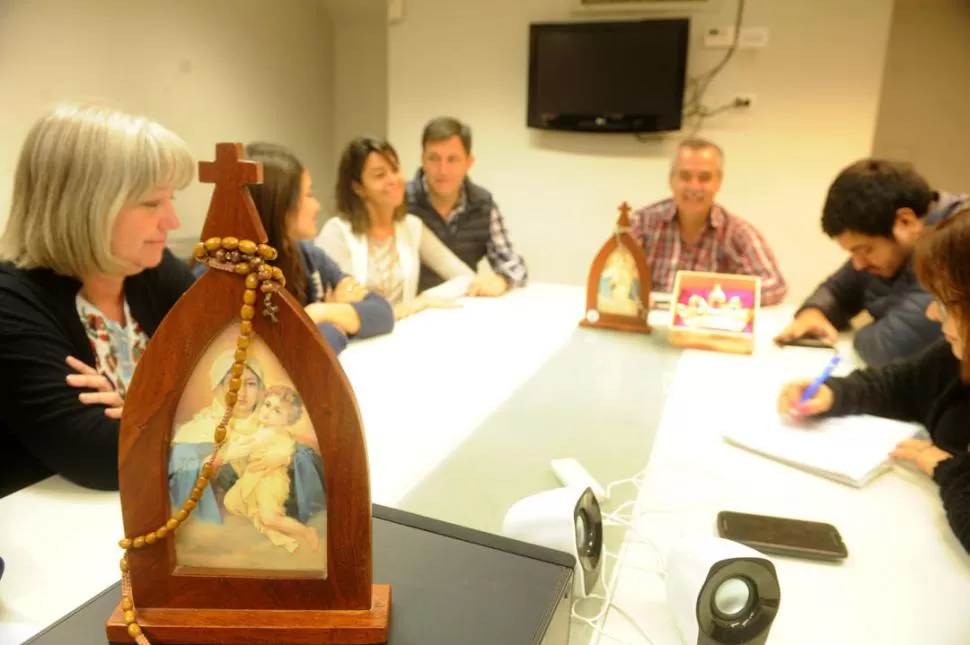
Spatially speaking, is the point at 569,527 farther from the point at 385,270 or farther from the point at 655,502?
the point at 385,270

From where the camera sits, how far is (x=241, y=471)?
605 millimetres

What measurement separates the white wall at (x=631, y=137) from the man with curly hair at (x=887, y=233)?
1447 mm

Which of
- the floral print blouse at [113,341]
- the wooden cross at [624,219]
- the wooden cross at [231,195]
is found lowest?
the floral print blouse at [113,341]

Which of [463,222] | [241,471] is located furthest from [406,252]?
[241,471]

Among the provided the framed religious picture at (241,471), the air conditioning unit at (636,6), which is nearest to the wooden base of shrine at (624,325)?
the framed religious picture at (241,471)

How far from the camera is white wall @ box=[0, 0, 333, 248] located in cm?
245

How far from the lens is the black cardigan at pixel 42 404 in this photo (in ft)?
3.17

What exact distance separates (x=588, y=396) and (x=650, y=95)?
2.21m

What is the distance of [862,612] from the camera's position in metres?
0.78

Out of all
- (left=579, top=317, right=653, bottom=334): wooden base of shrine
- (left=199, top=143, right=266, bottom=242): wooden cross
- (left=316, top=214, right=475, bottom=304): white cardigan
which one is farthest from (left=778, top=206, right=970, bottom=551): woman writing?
→ (left=316, top=214, right=475, bottom=304): white cardigan

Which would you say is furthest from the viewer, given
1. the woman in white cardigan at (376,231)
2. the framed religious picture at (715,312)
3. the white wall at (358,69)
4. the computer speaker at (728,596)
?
the white wall at (358,69)

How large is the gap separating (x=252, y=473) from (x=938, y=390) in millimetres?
1215

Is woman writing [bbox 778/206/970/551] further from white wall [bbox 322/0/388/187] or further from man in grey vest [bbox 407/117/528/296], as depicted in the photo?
white wall [bbox 322/0/388/187]

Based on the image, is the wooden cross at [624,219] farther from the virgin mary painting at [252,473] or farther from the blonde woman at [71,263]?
the virgin mary painting at [252,473]
